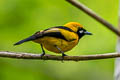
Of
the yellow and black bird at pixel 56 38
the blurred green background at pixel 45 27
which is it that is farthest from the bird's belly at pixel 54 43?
the blurred green background at pixel 45 27

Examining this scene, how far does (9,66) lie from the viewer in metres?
6.15

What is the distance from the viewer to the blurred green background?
6230 mm

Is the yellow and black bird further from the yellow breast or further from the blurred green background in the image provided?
the blurred green background

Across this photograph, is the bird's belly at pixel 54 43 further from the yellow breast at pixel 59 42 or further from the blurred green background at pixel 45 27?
the blurred green background at pixel 45 27

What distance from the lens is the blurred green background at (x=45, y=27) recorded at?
6.23 metres

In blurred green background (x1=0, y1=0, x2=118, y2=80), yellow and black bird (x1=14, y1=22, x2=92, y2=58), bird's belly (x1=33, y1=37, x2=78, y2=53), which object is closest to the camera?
yellow and black bird (x1=14, y1=22, x2=92, y2=58)

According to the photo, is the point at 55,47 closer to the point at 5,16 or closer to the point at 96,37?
the point at 5,16

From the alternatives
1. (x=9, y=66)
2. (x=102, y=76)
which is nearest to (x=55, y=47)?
(x=9, y=66)

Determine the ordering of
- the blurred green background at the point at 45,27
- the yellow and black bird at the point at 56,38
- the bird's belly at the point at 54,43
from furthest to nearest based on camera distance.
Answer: the blurred green background at the point at 45,27
the bird's belly at the point at 54,43
the yellow and black bird at the point at 56,38

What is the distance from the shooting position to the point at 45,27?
6812 mm

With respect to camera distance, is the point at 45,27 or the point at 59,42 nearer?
the point at 59,42

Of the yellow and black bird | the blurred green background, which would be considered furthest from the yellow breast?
the blurred green background

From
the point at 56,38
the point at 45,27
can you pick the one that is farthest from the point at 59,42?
the point at 45,27

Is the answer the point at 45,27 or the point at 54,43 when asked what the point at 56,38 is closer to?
the point at 54,43
